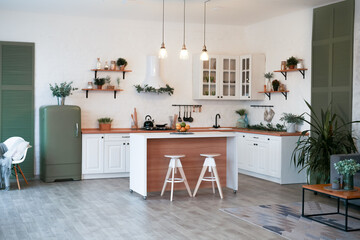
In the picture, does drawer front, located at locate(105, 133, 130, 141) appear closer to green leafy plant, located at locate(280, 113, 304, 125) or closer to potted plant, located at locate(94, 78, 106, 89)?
potted plant, located at locate(94, 78, 106, 89)

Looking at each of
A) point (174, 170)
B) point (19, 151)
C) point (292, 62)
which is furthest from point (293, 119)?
point (19, 151)

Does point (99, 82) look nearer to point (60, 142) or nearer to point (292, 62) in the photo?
point (60, 142)

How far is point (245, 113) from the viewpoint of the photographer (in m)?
9.75

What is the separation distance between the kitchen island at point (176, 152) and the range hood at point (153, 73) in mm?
2195

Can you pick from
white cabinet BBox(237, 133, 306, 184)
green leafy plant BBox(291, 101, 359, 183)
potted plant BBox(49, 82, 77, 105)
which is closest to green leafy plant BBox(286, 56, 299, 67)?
white cabinet BBox(237, 133, 306, 184)

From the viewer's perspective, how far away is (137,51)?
8.94 m

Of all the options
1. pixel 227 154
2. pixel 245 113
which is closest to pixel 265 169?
pixel 227 154

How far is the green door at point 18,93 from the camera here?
26.0 feet

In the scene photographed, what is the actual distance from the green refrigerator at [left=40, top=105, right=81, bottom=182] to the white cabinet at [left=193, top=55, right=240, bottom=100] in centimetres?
265

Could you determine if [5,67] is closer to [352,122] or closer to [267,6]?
[267,6]

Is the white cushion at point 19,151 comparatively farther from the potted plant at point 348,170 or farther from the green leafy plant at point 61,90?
the potted plant at point 348,170

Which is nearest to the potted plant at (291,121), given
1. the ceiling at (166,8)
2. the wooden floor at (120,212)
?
the wooden floor at (120,212)

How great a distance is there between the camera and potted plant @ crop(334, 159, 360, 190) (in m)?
5.00

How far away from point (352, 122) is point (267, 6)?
8.47 feet
